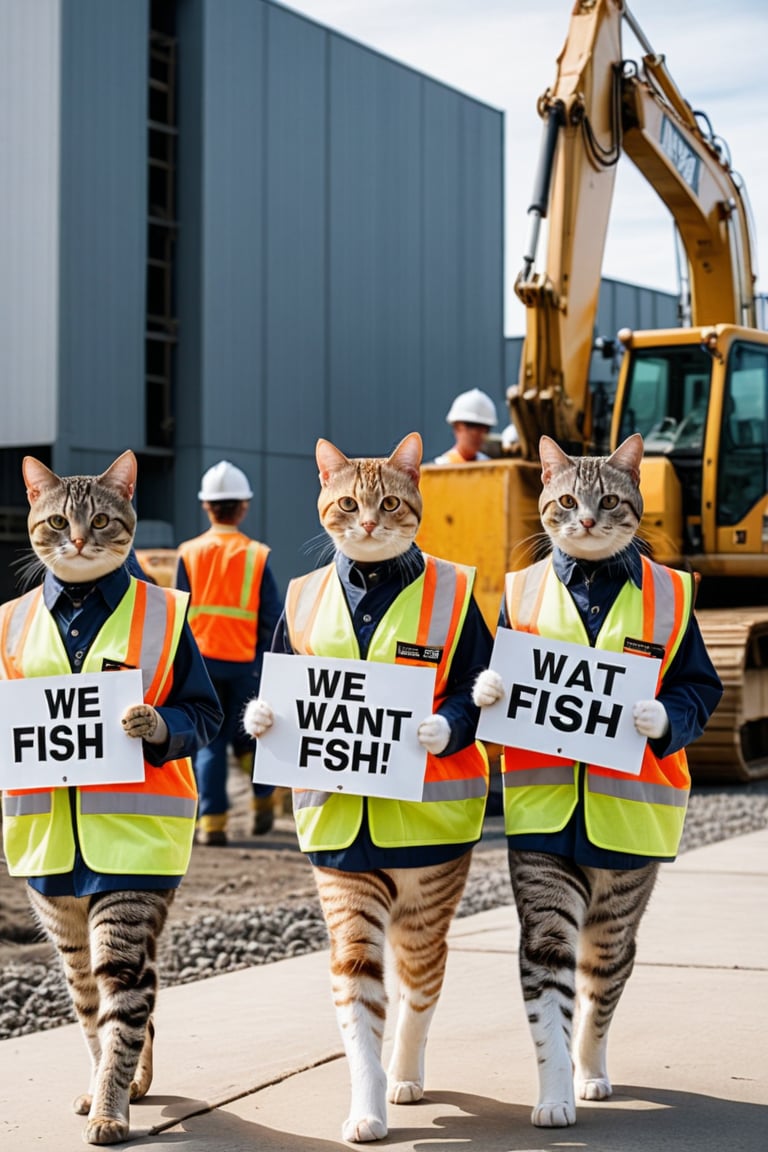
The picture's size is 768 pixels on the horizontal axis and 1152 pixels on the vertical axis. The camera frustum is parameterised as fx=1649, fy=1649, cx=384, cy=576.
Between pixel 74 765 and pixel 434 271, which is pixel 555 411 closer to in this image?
pixel 74 765

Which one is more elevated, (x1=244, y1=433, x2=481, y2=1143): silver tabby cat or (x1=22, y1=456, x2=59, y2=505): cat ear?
(x1=22, y1=456, x2=59, y2=505): cat ear

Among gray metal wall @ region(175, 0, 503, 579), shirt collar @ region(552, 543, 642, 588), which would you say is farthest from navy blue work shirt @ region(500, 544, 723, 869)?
gray metal wall @ region(175, 0, 503, 579)

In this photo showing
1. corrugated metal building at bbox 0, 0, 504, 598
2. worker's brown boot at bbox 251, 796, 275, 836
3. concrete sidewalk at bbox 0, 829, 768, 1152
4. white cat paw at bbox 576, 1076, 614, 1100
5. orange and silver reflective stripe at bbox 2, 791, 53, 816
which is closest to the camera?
concrete sidewalk at bbox 0, 829, 768, 1152

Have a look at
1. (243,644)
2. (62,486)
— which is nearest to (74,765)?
(62,486)

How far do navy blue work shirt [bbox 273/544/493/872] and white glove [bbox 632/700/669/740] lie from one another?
460 millimetres

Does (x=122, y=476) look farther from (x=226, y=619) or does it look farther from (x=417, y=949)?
(x=226, y=619)

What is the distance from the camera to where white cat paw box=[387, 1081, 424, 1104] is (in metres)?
4.70

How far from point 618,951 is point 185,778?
132cm

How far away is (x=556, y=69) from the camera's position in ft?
46.8

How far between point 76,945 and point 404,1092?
103cm

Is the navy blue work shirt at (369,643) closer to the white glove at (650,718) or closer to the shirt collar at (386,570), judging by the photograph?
the shirt collar at (386,570)

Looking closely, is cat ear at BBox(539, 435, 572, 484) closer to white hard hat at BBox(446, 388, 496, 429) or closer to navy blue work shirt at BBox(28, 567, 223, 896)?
navy blue work shirt at BBox(28, 567, 223, 896)

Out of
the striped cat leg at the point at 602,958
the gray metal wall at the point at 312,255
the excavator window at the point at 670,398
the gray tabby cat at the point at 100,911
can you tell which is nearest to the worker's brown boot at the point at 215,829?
the excavator window at the point at 670,398

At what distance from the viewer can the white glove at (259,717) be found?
4574 millimetres
